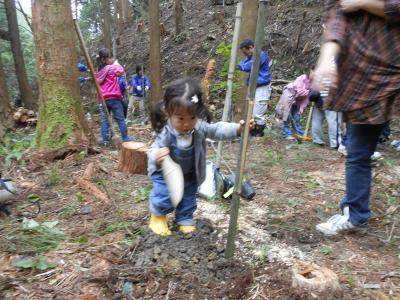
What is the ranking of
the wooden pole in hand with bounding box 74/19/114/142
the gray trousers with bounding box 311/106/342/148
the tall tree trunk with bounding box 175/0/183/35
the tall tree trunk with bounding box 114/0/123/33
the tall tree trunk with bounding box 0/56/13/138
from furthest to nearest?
the tall tree trunk with bounding box 114/0/123/33 < the tall tree trunk with bounding box 175/0/183/35 < the tall tree trunk with bounding box 0/56/13/138 < the gray trousers with bounding box 311/106/342/148 < the wooden pole in hand with bounding box 74/19/114/142

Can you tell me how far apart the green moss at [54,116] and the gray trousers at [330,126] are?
14.2 ft

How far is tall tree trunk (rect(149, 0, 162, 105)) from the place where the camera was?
10.5 meters

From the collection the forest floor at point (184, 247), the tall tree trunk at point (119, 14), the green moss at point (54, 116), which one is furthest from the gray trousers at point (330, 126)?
the tall tree trunk at point (119, 14)

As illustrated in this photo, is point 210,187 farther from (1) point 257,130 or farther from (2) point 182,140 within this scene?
(1) point 257,130

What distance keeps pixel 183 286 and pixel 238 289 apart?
A: 337mm

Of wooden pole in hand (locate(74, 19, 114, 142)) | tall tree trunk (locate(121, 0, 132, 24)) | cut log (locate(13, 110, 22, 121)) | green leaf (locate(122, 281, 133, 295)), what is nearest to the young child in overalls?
green leaf (locate(122, 281, 133, 295))

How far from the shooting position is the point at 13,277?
8.16ft

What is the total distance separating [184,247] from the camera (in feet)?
8.87

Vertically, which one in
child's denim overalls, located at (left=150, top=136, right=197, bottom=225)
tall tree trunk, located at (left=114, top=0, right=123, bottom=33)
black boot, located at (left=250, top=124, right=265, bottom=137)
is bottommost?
child's denim overalls, located at (left=150, top=136, right=197, bottom=225)

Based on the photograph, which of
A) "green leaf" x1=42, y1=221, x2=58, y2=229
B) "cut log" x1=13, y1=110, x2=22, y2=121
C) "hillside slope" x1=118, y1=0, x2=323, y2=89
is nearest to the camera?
"green leaf" x1=42, y1=221, x2=58, y2=229

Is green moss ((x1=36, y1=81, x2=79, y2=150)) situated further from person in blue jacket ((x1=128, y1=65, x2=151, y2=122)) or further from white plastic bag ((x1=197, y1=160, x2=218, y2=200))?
person in blue jacket ((x1=128, y1=65, x2=151, y2=122))

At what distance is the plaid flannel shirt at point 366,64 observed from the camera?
243 centimetres

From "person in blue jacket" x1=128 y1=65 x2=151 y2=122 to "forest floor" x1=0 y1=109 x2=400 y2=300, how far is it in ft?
25.3

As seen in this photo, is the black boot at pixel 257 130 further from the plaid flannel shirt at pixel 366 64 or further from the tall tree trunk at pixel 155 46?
the tall tree trunk at pixel 155 46
